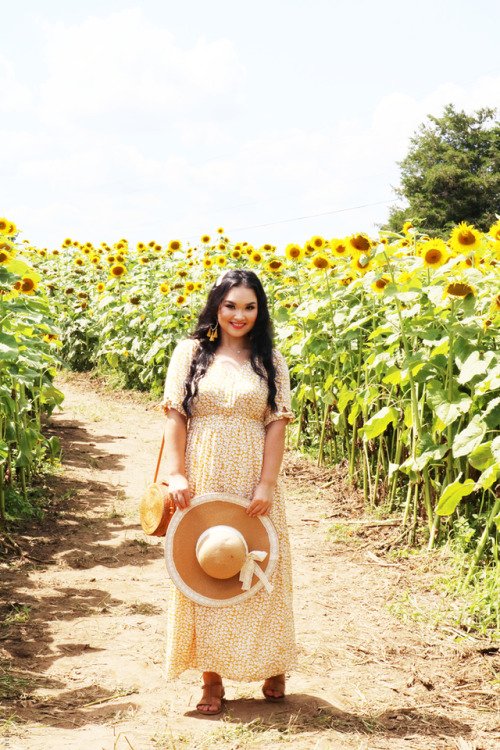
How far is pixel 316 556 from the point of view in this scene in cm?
452

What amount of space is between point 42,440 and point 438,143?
3114 centimetres

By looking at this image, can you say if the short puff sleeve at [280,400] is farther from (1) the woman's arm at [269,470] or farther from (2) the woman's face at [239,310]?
(2) the woman's face at [239,310]

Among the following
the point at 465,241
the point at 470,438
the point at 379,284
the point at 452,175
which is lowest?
the point at 470,438

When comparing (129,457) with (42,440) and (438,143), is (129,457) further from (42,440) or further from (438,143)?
(438,143)

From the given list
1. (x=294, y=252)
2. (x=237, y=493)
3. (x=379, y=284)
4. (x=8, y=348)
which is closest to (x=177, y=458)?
(x=237, y=493)

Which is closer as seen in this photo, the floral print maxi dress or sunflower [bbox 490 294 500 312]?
the floral print maxi dress

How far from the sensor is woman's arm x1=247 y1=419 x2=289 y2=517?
2.67m

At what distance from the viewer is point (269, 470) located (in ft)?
8.91

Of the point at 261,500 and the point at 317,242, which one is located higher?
the point at 317,242

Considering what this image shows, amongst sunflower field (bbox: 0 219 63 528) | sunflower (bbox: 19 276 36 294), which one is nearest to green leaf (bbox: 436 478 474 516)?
sunflower field (bbox: 0 219 63 528)

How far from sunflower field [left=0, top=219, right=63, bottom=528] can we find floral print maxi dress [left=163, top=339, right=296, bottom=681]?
114 cm

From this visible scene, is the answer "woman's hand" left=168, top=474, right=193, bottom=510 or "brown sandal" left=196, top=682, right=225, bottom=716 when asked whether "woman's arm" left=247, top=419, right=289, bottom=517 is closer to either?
"woman's hand" left=168, top=474, right=193, bottom=510

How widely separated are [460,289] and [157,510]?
5.77ft

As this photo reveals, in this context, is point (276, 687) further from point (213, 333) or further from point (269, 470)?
point (213, 333)
